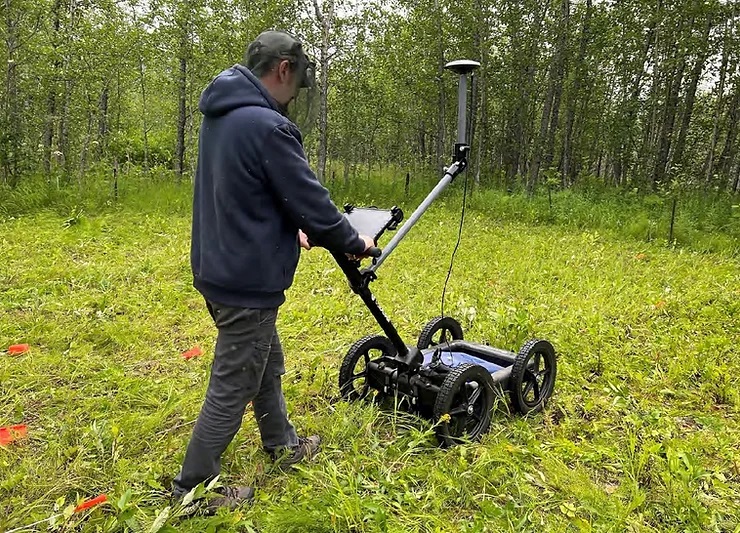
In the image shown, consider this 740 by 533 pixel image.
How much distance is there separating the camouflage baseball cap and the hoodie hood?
0.06 meters

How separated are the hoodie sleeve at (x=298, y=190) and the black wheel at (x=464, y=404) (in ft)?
3.40

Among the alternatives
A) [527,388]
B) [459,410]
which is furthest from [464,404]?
[527,388]

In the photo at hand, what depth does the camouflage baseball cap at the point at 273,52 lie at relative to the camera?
79.0 inches

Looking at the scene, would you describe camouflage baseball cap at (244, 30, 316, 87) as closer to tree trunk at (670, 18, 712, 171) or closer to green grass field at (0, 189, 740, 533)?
green grass field at (0, 189, 740, 533)

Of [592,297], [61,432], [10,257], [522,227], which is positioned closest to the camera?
[61,432]

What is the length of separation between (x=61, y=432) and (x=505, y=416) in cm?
240

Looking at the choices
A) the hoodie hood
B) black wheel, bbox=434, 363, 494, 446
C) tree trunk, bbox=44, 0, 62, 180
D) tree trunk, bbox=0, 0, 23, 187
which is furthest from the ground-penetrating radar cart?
tree trunk, bbox=44, 0, 62, 180

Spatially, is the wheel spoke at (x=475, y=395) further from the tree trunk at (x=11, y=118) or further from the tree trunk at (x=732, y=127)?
the tree trunk at (x=732, y=127)

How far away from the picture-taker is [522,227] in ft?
31.2

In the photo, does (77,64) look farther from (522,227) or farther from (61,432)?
(61,432)

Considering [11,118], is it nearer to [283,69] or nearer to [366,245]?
[283,69]

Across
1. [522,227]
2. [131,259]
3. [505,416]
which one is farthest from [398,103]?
[505,416]

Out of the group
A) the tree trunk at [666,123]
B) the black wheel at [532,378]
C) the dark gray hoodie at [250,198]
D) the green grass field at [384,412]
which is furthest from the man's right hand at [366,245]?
the tree trunk at [666,123]

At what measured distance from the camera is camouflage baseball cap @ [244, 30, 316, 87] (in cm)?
201
